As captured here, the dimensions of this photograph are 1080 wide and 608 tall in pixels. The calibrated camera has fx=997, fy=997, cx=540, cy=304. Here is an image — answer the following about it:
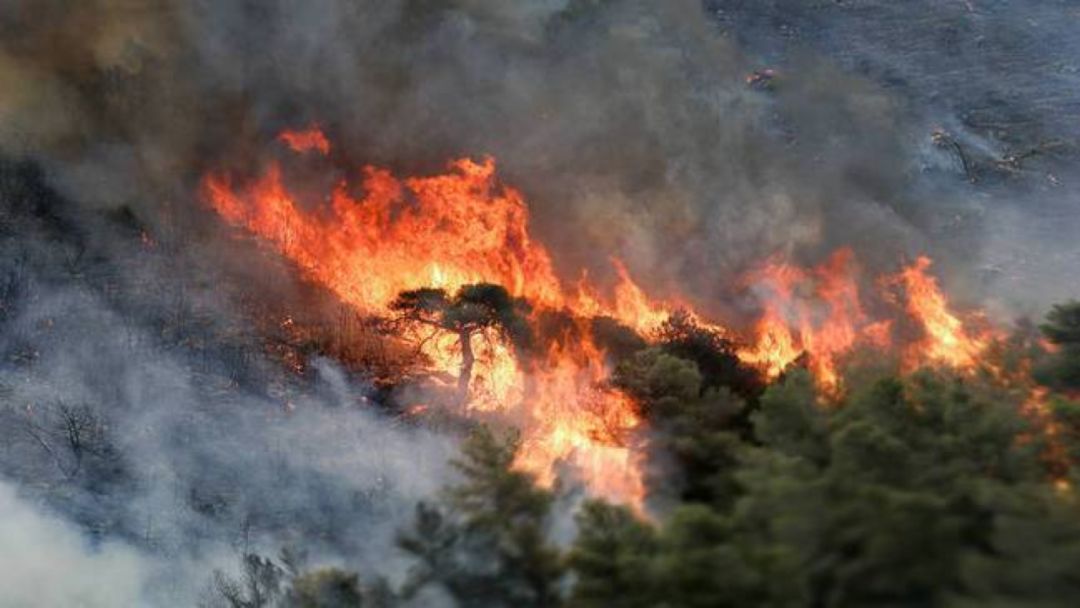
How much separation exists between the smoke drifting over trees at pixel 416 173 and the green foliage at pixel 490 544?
687 millimetres

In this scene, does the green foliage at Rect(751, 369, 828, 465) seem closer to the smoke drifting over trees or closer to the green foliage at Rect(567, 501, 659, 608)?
the smoke drifting over trees

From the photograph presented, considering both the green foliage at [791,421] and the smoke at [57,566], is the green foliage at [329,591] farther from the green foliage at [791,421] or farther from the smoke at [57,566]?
the smoke at [57,566]

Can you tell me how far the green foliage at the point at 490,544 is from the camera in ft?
29.3

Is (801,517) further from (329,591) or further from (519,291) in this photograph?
(519,291)

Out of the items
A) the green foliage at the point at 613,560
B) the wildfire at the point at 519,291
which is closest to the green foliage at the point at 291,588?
the green foliage at the point at 613,560

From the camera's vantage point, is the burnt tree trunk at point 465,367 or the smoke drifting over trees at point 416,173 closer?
the smoke drifting over trees at point 416,173

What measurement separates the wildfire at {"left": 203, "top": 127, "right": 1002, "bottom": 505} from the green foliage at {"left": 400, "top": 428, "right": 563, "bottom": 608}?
461 centimetres

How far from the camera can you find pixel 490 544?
30.0 feet

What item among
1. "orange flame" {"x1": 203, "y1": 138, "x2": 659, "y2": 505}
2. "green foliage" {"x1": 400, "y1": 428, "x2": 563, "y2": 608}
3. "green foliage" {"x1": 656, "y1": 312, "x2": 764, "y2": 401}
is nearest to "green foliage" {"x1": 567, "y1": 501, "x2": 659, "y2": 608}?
"green foliage" {"x1": 400, "y1": 428, "x2": 563, "y2": 608}

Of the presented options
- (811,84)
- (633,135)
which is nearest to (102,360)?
(633,135)

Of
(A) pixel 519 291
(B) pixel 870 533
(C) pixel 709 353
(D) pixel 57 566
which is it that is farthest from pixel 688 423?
(D) pixel 57 566

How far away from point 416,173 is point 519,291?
3.47 metres

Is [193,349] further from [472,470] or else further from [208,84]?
[472,470]

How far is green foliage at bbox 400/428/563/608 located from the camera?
893cm
